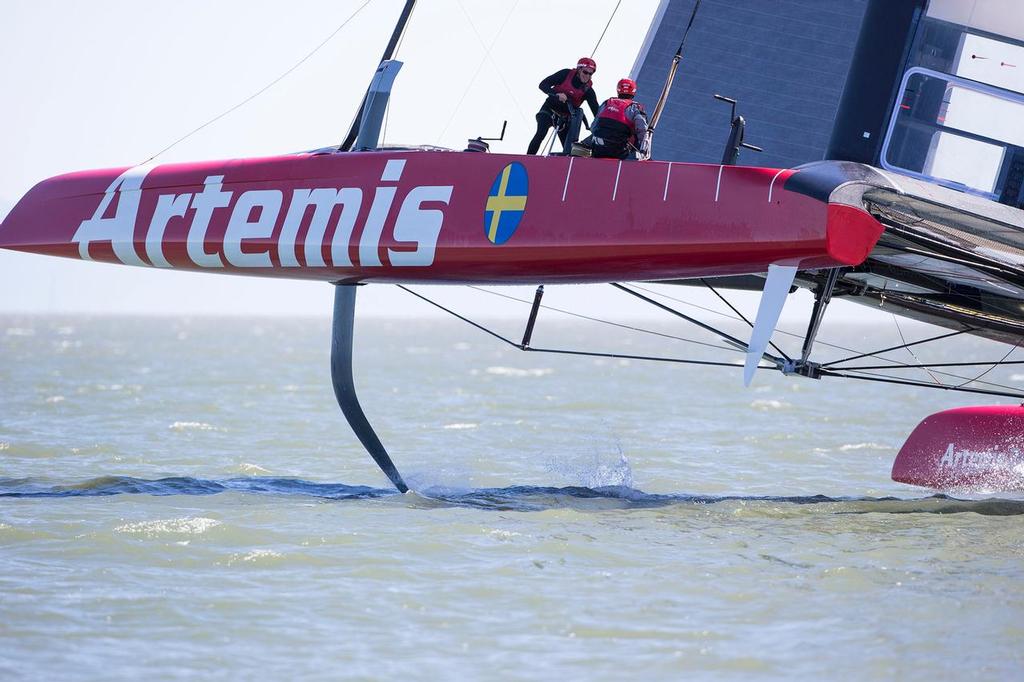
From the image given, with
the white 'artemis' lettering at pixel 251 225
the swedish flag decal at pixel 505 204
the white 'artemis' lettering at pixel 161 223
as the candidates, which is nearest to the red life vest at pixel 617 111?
the swedish flag decal at pixel 505 204

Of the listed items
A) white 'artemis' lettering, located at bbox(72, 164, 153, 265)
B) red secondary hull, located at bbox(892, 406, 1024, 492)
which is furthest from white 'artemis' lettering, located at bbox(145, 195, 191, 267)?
red secondary hull, located at bbox(892, 406, 1024, 492)

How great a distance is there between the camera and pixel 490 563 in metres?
4.96

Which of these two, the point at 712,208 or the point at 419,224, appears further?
the point at 419,224

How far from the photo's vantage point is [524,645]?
12.8 ft

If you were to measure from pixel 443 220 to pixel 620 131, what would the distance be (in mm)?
967

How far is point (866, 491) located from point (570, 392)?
37.6 ft

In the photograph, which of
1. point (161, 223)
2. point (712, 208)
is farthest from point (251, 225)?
point (712, 208)

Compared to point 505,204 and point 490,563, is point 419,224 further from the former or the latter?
point 490,563

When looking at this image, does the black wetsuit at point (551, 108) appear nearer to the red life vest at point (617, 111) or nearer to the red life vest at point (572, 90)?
the red life vest at point (572, 90)

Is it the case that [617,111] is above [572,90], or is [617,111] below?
below

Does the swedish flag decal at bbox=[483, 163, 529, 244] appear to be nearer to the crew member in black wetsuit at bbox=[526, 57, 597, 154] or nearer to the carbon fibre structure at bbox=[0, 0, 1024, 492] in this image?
the carbon fibre structure at bbox=[0, 0, 1024, 492]

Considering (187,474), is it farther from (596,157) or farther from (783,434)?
(783,434)

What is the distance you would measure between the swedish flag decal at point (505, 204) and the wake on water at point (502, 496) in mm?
1393

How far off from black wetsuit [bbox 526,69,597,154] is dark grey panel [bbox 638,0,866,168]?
2.22 ft
